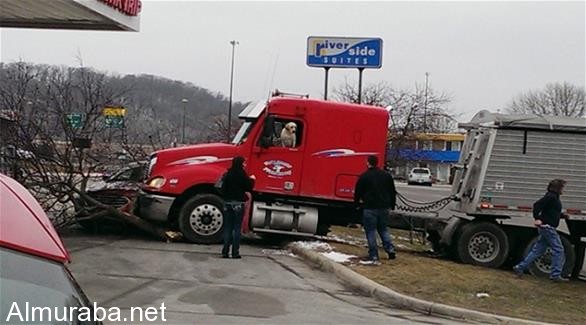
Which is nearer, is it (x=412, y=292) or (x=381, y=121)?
(x=412, y=292)

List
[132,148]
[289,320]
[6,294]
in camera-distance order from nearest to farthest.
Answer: [6,294]
[289,320]
[132,148]

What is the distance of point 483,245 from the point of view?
14.1 m

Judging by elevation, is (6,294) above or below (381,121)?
below

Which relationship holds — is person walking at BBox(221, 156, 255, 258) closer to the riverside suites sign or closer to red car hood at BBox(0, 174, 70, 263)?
the riverside suites sign

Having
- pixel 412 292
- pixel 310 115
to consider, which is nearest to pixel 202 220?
pixel 310 115

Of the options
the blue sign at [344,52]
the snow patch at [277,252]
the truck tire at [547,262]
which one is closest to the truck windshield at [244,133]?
the snow patch at [277,252]

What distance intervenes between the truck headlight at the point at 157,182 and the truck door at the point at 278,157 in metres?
1.70

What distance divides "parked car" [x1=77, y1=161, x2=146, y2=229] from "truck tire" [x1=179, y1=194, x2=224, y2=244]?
5.27ft

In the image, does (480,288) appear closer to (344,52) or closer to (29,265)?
(29,265)

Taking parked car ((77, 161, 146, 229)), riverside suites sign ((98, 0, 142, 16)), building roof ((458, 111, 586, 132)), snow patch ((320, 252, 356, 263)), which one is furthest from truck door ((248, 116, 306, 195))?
building roof ((458, 111, 586, 132))

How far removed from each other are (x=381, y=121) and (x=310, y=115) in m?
1.40

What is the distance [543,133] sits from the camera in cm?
1420

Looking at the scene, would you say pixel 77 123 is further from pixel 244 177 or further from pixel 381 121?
pixel 381 121

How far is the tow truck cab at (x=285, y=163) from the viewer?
14398mm
